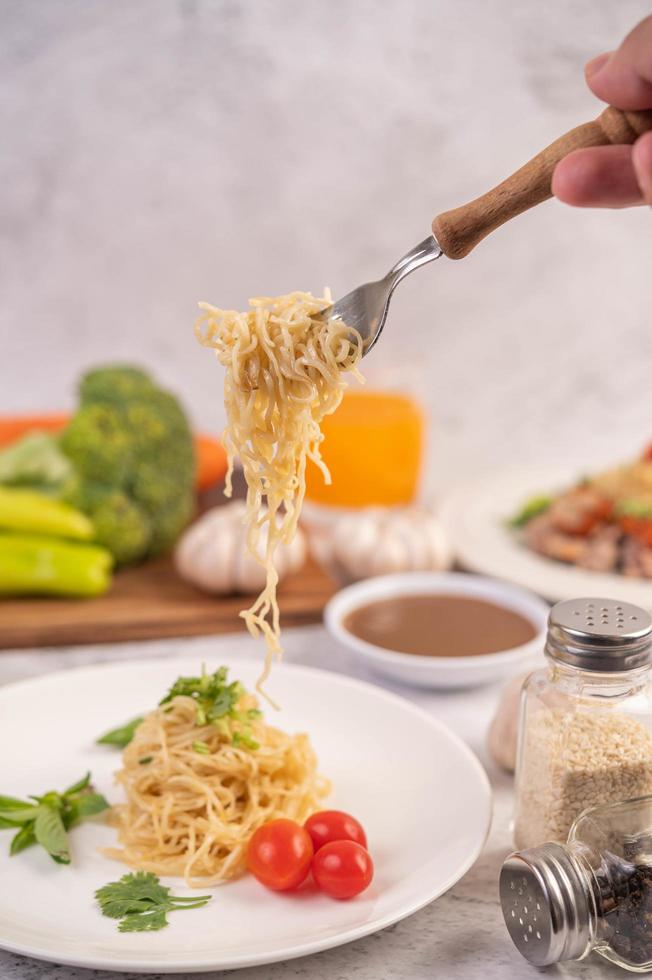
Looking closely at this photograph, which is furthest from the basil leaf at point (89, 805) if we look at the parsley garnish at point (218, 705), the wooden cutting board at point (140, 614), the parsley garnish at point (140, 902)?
the wooden cutting board at point (140, 614)

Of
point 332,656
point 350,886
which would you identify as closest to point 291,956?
point 350,886

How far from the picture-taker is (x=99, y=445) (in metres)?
3.49

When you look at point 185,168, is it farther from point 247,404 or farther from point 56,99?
point 247,404

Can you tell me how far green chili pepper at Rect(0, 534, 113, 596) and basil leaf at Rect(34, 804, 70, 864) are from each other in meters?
1.29

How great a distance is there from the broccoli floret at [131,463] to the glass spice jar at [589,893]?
202 cm

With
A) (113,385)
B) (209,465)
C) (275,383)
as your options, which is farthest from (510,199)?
(209,465)

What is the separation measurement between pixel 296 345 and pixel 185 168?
2990mm

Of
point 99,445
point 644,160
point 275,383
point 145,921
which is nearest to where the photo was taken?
point 644,160

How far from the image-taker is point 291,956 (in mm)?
1602

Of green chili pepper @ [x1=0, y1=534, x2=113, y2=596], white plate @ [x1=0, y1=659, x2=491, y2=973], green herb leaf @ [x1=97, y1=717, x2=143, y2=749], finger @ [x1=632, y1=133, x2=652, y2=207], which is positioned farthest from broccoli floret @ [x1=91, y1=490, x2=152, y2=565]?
finger @ [x1=632, y1=133, x2=652, y2=207]

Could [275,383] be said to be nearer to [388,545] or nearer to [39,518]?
[388,545]

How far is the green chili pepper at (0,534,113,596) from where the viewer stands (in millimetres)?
3227

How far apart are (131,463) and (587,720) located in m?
2.04

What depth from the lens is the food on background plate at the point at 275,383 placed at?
6.57 feet
